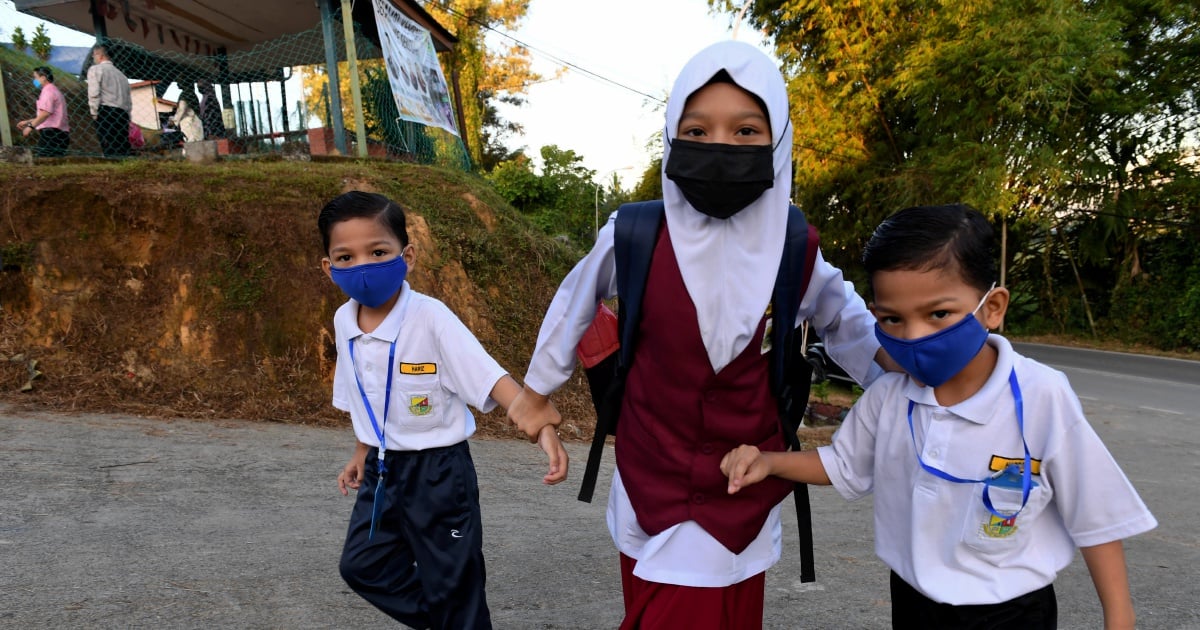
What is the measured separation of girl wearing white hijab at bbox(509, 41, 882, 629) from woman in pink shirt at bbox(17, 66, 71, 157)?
857 centimetres

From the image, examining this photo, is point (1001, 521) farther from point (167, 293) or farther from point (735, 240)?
point (167, 293)

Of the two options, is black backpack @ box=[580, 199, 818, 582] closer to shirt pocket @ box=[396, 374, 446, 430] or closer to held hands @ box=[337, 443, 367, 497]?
shirt pocket @ box=[396, 374, 446, 430]

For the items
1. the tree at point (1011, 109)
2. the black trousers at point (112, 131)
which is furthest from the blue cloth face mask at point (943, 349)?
the tree at point (1011, 109)

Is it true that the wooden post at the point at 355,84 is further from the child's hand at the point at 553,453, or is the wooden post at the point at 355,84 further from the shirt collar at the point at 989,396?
the shirt collar at the point at 989,396

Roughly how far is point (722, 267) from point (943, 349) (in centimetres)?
53

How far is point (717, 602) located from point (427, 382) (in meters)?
1.12

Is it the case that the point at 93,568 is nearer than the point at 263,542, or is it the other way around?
the point at 93,568

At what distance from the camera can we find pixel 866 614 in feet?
9.95

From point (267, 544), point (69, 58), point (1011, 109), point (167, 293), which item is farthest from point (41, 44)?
point (1011, 109)

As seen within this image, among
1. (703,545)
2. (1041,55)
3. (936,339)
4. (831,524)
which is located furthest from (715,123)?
(1041,55)

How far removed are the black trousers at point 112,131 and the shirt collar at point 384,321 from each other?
7.66 metres

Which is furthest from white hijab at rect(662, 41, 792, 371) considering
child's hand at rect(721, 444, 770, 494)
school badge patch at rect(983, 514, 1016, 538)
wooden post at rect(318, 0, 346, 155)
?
wooden post at rect(318, 0, 346, 155)

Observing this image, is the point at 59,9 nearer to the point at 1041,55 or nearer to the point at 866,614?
the point at 866,614

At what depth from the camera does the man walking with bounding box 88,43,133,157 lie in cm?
828
